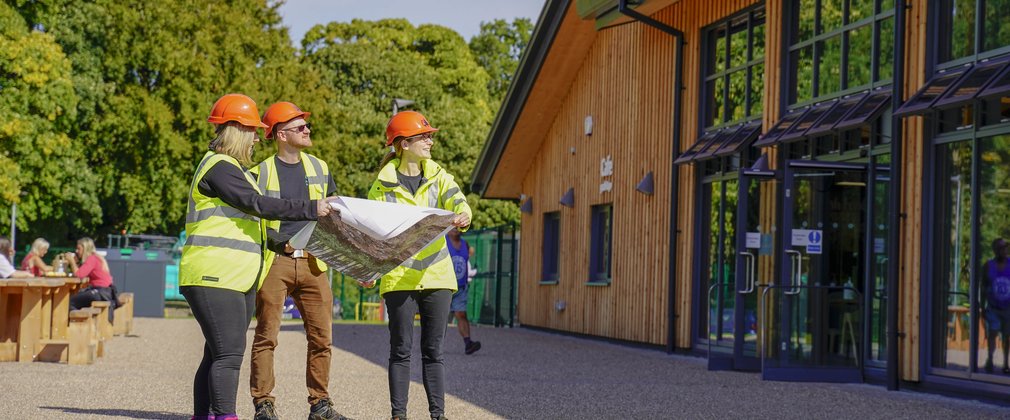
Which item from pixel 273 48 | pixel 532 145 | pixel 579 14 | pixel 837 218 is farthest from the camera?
pixel 273 48

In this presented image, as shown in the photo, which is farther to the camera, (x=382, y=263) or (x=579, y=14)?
(x=579, y=14)

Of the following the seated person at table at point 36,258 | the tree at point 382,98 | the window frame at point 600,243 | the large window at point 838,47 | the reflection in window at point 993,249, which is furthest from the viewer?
the tree at point 382,98

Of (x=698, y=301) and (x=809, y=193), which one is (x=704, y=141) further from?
(x=809, y=193)

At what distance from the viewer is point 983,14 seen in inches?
490

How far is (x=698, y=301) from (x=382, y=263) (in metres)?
11.1

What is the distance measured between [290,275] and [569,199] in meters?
16.5

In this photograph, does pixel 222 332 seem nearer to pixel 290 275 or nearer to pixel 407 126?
pixel 290 275

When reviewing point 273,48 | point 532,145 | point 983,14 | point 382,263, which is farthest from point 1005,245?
point 273,48

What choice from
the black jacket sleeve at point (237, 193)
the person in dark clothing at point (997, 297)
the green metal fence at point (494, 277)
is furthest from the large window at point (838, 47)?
the green metal fence at point (494, 277)

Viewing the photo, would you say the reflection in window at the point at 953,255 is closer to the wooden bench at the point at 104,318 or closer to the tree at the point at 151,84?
the wooden bench at the point at 104,318

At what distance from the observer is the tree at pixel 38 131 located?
34.0 meters

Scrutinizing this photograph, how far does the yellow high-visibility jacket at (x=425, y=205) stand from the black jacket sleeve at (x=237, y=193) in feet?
3.51

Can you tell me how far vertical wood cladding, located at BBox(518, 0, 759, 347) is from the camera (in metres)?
19.3

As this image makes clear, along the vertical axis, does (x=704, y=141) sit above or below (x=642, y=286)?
above
